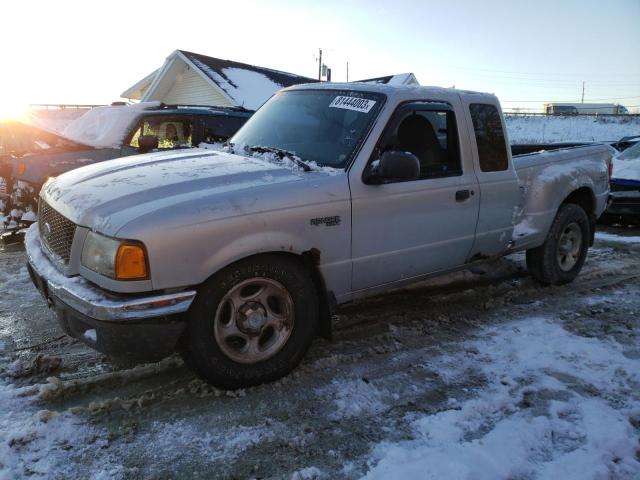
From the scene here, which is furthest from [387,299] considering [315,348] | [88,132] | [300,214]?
[88,132]

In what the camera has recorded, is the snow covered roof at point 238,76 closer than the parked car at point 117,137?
No

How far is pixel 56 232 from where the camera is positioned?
312cm

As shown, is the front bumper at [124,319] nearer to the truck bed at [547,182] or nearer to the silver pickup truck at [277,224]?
the silver pickup truck at [277,224]

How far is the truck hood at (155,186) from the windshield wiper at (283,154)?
62 mm

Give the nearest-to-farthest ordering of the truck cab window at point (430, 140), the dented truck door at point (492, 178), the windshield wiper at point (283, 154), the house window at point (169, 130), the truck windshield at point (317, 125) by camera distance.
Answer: the windshield wiper at point (283, 154) < the truck windshield at point (317, 125) < the truck cab window at point (430, 140) < the dented truck door at point (492, 178) < the house window at point (169, 130)

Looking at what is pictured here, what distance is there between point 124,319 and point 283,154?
5.32 feet

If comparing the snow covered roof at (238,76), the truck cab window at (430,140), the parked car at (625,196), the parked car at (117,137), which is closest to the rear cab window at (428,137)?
the truck cab window at (430,140)

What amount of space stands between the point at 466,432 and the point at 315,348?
1.32 meters

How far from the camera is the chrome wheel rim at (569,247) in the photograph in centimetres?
534

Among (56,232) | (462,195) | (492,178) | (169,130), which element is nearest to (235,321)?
(56,232)

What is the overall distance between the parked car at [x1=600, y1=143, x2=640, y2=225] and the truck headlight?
828cm

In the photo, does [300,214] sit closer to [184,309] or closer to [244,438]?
[184,309]

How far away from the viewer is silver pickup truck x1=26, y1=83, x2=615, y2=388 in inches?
104

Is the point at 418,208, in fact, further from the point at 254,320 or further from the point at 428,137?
the point at 254,320
